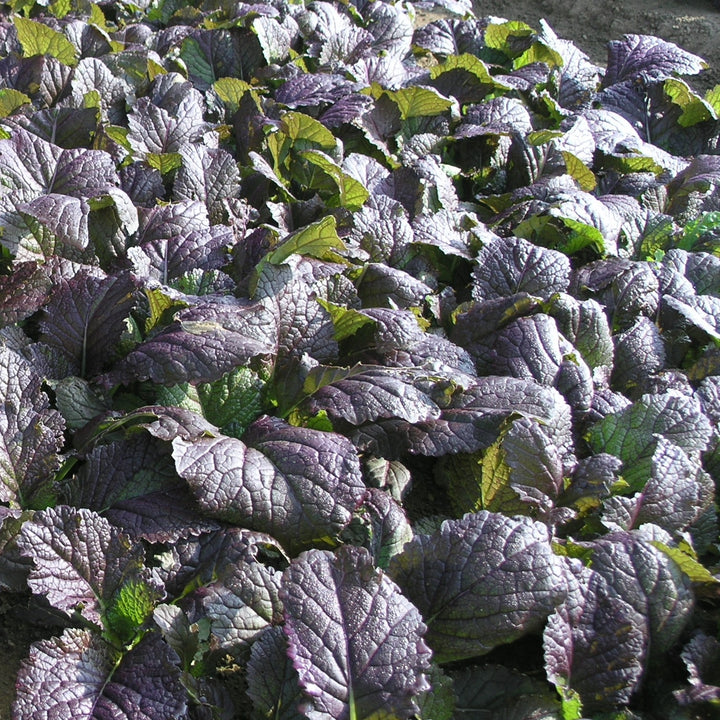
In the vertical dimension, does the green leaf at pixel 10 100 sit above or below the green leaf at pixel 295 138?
below

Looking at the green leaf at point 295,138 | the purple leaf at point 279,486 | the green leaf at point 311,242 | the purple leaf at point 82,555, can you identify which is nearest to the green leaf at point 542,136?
the green leaf at point 295,138

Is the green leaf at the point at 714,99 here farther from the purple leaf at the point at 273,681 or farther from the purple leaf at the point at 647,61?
the purple leaf at the point at 273,681

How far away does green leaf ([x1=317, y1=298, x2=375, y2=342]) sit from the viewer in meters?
2.21

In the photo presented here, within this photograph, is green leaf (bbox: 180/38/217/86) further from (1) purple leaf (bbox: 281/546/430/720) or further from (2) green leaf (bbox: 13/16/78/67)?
(1) purple leaf (bbox: 281/546/430/720)

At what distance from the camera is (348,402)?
1990mm

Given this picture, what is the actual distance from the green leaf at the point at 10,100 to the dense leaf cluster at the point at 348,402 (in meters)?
0.01

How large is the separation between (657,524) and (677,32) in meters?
4.52

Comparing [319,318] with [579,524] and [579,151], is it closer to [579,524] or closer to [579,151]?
[579,524]

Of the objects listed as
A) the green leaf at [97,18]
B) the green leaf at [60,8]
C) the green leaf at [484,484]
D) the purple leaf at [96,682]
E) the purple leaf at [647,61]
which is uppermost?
the purple leaf at [647,61]

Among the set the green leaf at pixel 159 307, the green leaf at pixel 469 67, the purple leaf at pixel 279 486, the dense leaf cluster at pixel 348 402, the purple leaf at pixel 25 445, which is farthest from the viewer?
the green leaf at pixel 469 67

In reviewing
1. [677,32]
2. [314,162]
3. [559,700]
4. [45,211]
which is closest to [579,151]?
[314,162]

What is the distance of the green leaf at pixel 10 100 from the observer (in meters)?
3.02

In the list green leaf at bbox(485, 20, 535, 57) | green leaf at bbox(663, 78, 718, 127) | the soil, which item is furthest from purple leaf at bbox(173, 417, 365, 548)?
the soil

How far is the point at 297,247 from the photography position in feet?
7.72
